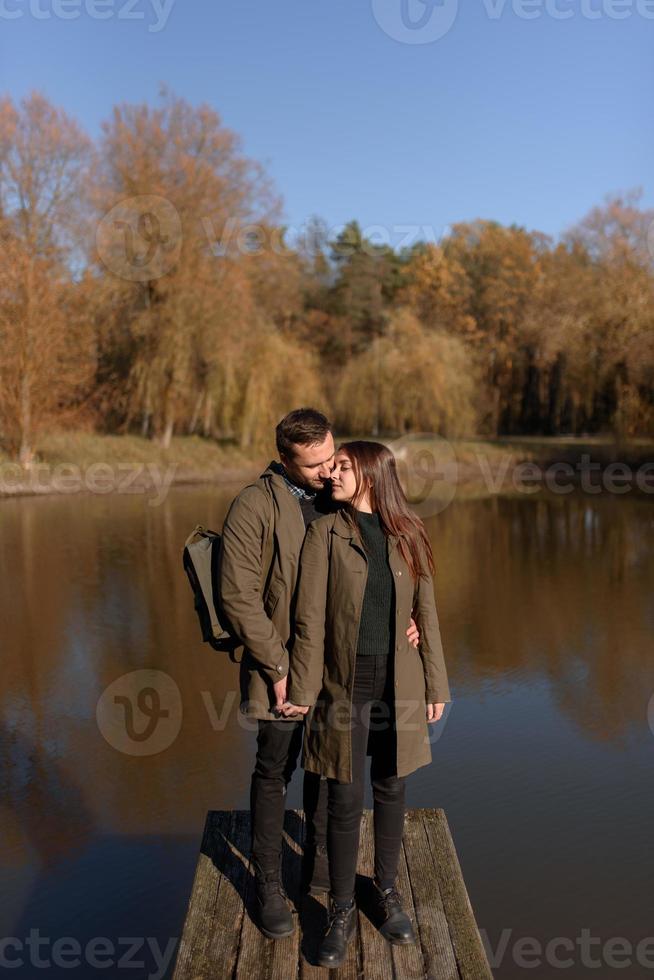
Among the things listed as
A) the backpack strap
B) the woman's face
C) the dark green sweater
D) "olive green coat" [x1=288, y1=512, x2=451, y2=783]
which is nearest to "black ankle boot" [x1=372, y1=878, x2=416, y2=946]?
"olive green coat" [x1=288, y1=512, x2=451, y2=783]

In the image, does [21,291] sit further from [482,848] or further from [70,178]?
[482,848]

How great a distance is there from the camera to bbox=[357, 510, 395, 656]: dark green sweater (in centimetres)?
276

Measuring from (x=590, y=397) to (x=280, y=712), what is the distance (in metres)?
25.8

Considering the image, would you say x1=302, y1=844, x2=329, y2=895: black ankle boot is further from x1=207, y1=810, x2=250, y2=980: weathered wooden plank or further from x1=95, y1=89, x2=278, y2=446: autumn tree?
x1=95, y1=89, x2=278, y2=446: autumn tree

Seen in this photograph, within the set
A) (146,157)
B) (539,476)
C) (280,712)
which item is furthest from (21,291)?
(280,712)

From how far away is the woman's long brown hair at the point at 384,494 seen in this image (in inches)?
109

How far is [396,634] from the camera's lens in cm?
276

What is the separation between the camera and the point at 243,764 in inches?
195
